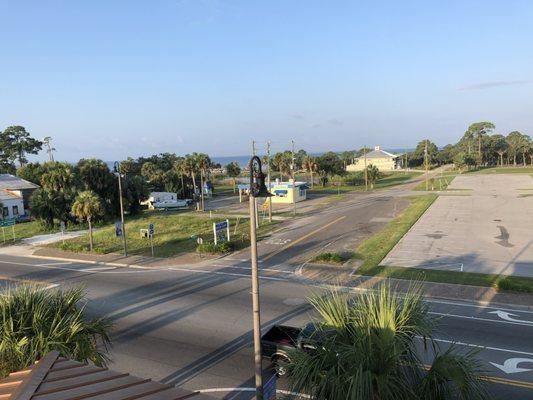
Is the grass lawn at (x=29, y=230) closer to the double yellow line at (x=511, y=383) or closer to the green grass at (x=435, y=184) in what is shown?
the double yellow line at (x=511, y=383)

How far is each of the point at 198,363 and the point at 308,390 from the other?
8324mm

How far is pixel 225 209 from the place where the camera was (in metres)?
58.2

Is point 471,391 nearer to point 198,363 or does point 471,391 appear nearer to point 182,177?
point 198,363

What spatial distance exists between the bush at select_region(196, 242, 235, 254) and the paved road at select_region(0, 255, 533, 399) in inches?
159

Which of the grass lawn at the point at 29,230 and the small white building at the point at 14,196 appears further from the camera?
the small white building at the point at 14,196

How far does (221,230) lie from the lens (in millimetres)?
34156

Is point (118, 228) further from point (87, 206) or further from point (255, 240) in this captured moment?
point (255, 240)

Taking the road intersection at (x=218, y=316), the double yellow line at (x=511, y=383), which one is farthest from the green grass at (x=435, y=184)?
the double yellow line at (x=511, y=383)

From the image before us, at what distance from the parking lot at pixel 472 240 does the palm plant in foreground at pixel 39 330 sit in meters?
20.0

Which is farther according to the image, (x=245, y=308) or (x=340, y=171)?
(x=340, y=171)

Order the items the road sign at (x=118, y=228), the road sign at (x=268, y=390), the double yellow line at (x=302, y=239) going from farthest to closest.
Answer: the road sign at (x=118, y=228) < the double yellow line at (x=302, y=239) < the road sign at (x=268, y=390)

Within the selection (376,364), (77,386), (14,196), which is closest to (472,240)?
(376,364)

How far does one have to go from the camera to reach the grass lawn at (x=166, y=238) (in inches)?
1378

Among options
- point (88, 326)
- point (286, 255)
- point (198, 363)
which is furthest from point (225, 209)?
point (88, 326)
